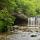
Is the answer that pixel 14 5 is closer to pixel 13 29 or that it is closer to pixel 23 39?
pixel 13 29

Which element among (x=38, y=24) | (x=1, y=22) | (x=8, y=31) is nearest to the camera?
(x=1, y=22)

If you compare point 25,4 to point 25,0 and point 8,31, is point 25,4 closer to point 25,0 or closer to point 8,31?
point 25,0

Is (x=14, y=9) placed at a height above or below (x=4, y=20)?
above

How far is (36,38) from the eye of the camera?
5070 mm

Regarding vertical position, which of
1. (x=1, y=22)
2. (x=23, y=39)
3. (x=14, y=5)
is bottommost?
(x=23, y=39)

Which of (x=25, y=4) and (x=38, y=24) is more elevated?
(x=25, y=4)

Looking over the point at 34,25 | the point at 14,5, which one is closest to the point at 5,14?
the point at 14,5

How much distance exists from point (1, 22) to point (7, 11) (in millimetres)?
612

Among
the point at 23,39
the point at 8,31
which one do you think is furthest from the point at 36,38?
the point at 8,31

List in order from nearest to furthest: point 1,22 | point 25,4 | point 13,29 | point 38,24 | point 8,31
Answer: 1. point 1,22
2. point 8,31
3. point 13,29
4. point 25,4
5. point 38,24

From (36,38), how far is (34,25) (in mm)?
2393

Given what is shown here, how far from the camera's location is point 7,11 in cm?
579

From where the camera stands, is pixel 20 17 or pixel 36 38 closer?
pixel 36 38

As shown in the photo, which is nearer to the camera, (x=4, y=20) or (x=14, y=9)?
(x=4, y=20)
